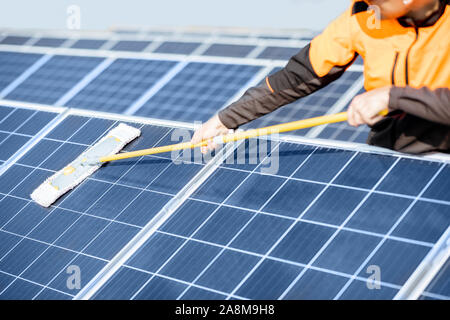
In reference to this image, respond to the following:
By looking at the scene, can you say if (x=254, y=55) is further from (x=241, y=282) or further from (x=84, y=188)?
(x=241, y=282)

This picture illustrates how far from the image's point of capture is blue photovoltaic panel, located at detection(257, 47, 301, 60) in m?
11.7

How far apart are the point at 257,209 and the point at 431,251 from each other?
1471 mm

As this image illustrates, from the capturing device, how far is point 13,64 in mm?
13031

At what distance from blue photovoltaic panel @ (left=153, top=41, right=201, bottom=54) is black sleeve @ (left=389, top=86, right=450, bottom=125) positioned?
7.88m

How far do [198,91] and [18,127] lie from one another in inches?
129

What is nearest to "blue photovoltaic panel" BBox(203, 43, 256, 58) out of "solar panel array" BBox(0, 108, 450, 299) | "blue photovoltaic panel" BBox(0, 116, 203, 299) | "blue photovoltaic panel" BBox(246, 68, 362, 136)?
"blue photovoltaic panel" BBox(246, 68, 362, 136)

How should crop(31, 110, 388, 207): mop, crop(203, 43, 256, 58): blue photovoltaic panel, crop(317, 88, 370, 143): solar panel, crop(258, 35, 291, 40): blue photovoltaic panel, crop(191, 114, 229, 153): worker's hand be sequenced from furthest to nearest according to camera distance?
crop(258, 35, 291, 40): blue photovoltaic panel
crop(203, 43, 256, 58): blue photovoltaic panel
crop(317, 88, 370, 143): solar panel
crop(31, 110, 388, 207): mop
crop(191, 114, 229, 153): worker's hand

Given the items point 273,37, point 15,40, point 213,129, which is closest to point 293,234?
point 213,129

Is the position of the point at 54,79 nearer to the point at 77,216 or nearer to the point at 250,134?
the point at 77,216

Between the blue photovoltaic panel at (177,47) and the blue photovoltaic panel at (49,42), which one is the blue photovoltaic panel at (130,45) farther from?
the blue photovoltaic panel at (49,42)

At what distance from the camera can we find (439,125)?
5.46 m

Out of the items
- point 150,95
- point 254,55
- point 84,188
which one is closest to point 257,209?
point 84,188

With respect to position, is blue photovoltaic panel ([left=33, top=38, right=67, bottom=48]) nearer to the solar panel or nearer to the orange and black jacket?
the solar panel

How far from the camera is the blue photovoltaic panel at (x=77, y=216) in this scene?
6168mm
